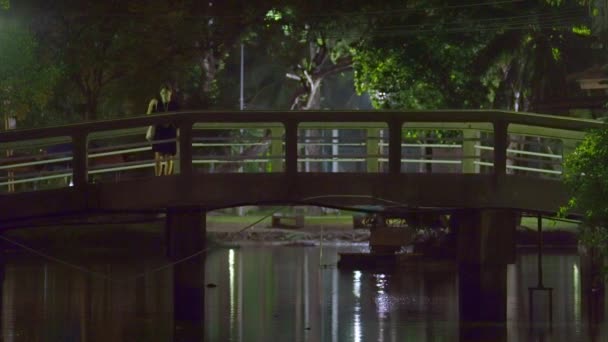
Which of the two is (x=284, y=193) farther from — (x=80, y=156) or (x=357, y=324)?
(x=80, y=156)

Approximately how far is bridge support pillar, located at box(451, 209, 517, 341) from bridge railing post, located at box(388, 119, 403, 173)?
199 centimetres

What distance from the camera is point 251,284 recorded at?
125 ft

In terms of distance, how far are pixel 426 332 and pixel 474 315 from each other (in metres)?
1.41

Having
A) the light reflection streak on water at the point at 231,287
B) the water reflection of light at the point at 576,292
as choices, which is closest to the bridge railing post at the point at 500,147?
the water reflection of light at the point at 576,292

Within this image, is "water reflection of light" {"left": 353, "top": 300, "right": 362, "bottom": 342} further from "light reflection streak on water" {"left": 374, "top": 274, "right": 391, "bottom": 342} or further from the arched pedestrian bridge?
the arched pedestrian bridge

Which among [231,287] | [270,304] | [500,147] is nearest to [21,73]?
[231,287]

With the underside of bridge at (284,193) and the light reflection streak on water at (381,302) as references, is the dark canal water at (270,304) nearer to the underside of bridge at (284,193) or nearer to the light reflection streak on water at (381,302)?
the light reflection streak on water at (381,302)

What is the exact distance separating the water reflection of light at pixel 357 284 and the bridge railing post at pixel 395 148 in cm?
798

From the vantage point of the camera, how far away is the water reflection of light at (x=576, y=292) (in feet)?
102

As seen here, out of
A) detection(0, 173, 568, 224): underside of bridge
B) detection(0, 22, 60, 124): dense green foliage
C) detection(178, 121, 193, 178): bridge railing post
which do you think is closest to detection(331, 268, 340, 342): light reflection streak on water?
detection(0, 173, 568, 224): underside of bridge

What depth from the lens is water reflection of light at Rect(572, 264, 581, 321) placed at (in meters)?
31.0

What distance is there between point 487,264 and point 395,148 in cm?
287

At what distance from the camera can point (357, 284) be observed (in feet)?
124

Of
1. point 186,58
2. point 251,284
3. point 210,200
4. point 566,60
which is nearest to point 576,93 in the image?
point 566,60
